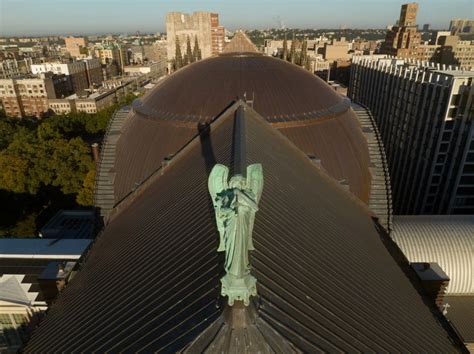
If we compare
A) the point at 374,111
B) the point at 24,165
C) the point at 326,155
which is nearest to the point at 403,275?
the point at 326,155

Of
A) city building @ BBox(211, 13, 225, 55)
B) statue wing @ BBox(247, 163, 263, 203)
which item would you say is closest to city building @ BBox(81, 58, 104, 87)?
city building @ BBox(211, 13, 225, 55)

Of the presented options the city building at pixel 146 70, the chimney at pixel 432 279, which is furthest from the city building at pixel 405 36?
the chimney at pixel 432 279

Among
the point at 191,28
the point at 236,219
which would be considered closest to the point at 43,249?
the point at 236,219

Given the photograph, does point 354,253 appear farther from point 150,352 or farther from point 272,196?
point 150,352

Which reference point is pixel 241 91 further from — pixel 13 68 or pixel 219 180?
pixel 13 68

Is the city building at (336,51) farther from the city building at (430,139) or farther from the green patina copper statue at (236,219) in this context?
the green patina copper statue at (236,219)

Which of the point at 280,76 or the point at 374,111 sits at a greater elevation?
the point at 280,76

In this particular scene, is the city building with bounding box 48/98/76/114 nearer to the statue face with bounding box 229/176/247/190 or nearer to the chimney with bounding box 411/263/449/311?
the chimney with bounding box 411/263/449/311
